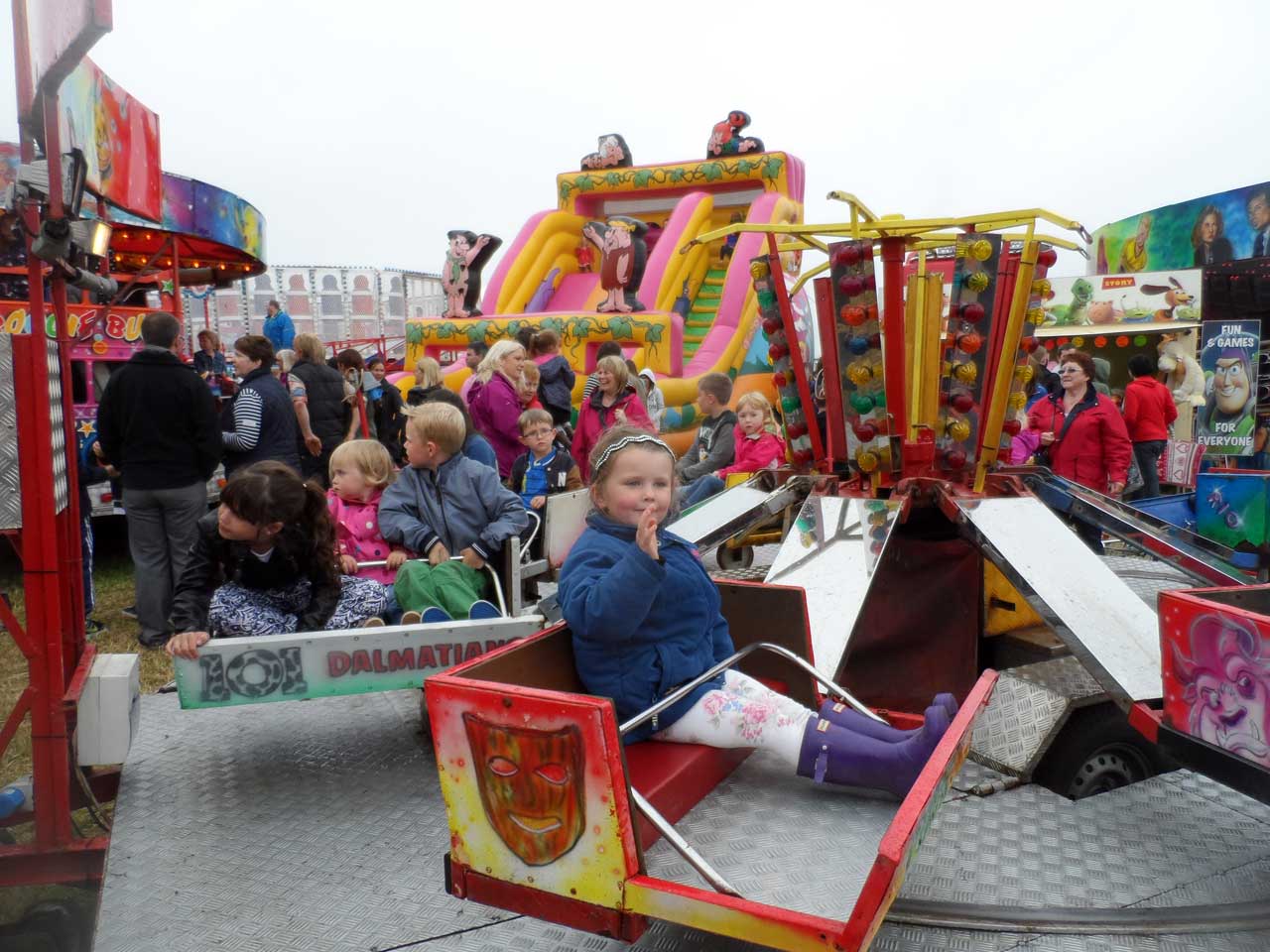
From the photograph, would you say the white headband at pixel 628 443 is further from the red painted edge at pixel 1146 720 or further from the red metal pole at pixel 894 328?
the red metal pole at pixel 894 328

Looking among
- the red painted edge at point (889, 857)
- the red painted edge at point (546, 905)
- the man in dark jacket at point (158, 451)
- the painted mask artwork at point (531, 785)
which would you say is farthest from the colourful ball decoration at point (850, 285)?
the man in dark jacket at point (158, 451)

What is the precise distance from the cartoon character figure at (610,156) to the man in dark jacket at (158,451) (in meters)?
10.9

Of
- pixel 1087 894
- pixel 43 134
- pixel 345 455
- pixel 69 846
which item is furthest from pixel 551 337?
pixel 1087 894

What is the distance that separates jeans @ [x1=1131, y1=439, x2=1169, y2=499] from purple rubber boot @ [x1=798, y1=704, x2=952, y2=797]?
21.4ft

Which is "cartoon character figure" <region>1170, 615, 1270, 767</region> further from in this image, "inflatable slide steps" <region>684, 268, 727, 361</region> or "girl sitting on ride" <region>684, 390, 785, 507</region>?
"inflatable slide steps" <region>684, 268, 727, 361</region>

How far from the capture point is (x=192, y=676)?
2.83 m

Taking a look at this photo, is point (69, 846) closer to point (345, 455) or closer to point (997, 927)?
point (345, 455)

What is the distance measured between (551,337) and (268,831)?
506cm

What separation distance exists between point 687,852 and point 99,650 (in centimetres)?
440

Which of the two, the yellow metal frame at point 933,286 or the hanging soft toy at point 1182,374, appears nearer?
the yellow metal frame at point 933,286

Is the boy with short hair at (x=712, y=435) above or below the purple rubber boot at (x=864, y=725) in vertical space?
above

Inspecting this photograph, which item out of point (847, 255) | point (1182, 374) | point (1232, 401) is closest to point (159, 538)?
point (847, 255)

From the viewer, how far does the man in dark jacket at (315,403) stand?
7188 millimetres

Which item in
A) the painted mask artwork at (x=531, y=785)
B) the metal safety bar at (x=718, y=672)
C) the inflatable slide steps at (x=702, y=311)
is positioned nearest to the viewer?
the painted mask artwork at (x=531, y=785)
